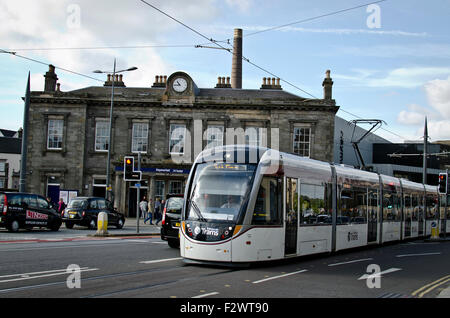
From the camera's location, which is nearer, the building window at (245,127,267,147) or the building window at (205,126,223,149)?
the building window at (245,127,267,147)

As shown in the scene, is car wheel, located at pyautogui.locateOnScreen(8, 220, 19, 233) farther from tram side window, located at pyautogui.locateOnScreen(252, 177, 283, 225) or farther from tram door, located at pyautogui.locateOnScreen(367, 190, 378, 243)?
tram door, located at pyautogui.locateOnScreen(367, 190, 378, 243)

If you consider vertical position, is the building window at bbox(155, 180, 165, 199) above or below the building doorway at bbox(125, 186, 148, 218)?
above

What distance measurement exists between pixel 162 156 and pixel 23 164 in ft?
58.2

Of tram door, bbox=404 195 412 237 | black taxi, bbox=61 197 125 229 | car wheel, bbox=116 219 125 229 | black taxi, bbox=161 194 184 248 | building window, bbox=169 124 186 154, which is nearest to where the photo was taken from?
black taxi, bbox=161 194 184 248

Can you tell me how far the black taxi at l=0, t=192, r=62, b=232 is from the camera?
22.1 meters

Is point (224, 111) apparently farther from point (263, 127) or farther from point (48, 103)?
point (48, 103)

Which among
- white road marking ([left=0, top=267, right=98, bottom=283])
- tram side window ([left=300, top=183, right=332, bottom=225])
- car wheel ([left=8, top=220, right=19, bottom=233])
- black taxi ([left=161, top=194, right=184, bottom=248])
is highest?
tram side window ([left=300, top=183, right=332, bottom=225])

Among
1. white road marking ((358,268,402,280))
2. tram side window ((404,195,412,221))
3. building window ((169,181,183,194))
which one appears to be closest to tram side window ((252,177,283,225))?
white road marking ((358,268,402,280))

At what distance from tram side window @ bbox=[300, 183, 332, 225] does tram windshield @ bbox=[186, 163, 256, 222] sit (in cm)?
239

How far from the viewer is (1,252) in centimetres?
1336

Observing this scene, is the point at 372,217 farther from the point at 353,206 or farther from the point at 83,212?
the point at 83,212

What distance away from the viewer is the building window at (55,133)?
42906mm

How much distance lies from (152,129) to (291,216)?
31037 mm
